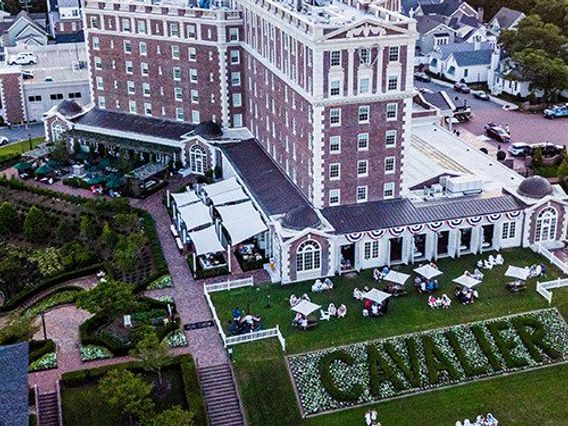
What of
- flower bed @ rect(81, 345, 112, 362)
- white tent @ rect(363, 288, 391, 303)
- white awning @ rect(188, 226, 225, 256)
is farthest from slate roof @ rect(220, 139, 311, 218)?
flower bed @ rect(81, 345, 112, 362)

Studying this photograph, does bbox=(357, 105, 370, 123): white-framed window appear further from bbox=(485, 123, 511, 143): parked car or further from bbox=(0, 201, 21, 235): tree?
bbox=(0, 201, 21, 235): tree

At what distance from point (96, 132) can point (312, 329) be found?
4985 cm

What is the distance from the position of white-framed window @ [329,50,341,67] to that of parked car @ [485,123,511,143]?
144 ft

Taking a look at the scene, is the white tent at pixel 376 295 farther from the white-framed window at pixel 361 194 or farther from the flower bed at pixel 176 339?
the flower bed at pixel 176 339

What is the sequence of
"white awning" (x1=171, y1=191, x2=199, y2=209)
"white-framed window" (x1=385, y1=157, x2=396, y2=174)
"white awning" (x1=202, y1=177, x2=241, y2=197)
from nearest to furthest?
"white-framed window" (x1=385, y1=157, x2=396, y2=174) < "white awning" (x1=171, y1=191, x2=199, y2=209) < "white awning" (x1=202, y1=177, x2=241, y2=197)

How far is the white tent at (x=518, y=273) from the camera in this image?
2687 inches

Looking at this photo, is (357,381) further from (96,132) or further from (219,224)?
(96,132)

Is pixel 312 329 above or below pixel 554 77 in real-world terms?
below

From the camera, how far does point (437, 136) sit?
94.1m

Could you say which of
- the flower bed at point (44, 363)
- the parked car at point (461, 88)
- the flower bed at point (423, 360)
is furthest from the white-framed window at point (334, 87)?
the parked car at point (461, 88)

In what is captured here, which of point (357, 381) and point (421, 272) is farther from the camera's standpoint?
point (421, 272)

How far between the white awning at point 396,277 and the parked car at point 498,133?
1726 inches

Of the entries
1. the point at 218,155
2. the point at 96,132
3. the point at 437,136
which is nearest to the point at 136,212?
A: the point at 218,155

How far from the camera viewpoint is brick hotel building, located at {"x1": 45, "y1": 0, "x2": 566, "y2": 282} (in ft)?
227
